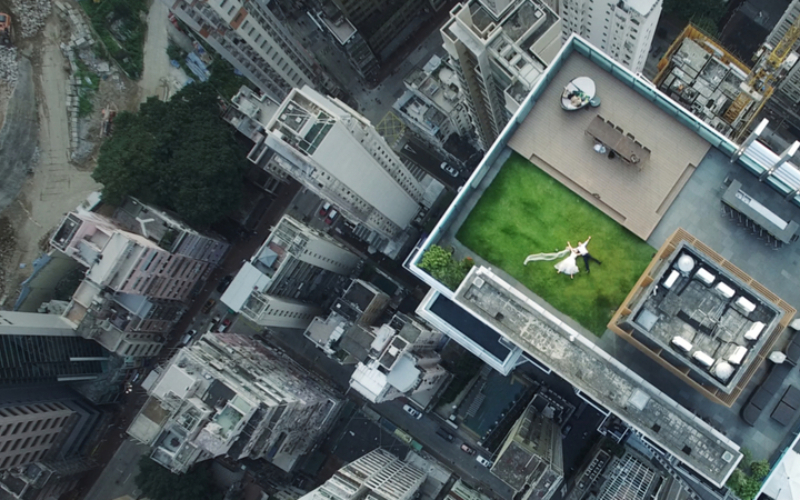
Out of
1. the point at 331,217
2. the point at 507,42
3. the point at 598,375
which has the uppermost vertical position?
the point at 507,42

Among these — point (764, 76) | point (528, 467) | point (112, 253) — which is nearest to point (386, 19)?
point (112, 253)

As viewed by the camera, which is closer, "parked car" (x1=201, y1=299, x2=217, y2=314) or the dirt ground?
"parked car" (x1=201, y1=299, x2=217, y2=314)

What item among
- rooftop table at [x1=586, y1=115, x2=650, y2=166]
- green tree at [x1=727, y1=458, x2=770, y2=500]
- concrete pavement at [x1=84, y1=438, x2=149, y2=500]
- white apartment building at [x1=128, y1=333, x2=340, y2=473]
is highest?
rooftop table at [x1=586, y1=115, x2=650, y2=166]

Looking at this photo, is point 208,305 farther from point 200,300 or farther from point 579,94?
point 579,94

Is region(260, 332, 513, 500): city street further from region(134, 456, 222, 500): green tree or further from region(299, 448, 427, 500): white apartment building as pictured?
region(134, 456, 222, 500): green tree

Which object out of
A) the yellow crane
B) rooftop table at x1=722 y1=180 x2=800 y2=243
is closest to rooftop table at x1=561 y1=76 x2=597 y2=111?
rooftop table at x1=722 y1=180 x2=800 y2=243

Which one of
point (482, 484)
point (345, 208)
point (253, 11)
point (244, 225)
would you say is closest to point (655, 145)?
point (345, 208)

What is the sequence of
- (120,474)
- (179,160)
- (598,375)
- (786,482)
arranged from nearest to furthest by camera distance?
(598,375) → (786,482) → (179,160) → (120,474)

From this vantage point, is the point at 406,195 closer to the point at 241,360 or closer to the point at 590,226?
the point at 241,360
